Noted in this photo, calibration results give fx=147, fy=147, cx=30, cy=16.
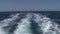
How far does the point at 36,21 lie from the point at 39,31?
245 inches

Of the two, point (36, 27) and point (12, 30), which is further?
point (36, 27)

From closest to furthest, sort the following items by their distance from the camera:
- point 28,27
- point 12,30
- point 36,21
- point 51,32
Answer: point 51,32, point 12,30, point 28,27, point 36,21

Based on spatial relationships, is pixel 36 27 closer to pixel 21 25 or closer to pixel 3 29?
pixel 21 25

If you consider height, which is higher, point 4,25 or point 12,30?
point 4,25

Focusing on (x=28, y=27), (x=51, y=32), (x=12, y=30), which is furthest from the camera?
(x=28, y=27)

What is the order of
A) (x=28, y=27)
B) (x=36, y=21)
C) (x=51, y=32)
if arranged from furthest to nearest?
(x=36, y=21)
(x=28, y=27)
(x=51, y=32)

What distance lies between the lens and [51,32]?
2358 cm

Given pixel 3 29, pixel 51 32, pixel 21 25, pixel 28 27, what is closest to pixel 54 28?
pixel 51 32

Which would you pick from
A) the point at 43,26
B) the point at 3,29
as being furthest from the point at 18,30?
the point at 43,26

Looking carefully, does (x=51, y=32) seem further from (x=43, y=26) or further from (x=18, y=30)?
(x=18, y=30)

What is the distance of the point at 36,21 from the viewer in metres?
30.8

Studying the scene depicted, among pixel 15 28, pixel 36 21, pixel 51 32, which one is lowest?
pixel 51 32

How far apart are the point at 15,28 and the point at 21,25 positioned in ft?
6.63

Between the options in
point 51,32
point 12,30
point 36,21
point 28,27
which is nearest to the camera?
point 51,32
